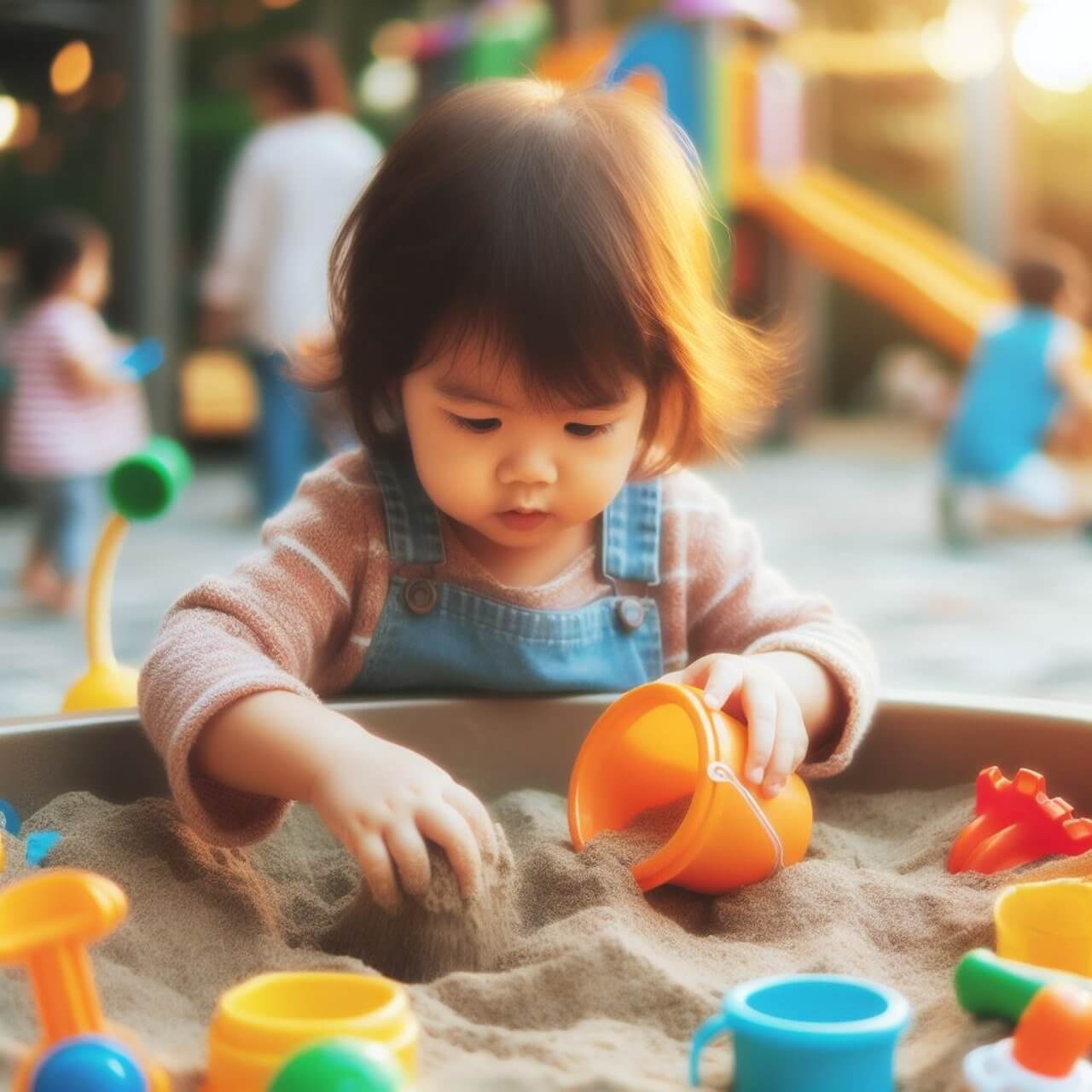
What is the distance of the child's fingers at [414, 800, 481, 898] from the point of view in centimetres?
75

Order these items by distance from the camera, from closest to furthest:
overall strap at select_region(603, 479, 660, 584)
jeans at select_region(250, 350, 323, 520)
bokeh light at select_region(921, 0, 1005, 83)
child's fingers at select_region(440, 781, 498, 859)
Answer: child's fingers at select_region(440, 781, 498, 859), overall strap at select_region(603, 479, 660, 584), jeans at select_region(250, 350, 323, 520), bokeh light at select_region(921, 0, 1005, 83)

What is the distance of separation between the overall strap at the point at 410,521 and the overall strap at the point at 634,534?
4.7 inches

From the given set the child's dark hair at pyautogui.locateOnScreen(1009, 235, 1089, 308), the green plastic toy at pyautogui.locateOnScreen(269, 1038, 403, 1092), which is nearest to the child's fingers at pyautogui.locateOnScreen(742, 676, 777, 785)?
the green plastic toy at pyautogui.locateOnScreen(269, 1038, 403, 1092)

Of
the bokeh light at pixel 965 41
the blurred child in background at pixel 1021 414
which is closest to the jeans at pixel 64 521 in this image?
the blurred child in background at pixel 1021 414

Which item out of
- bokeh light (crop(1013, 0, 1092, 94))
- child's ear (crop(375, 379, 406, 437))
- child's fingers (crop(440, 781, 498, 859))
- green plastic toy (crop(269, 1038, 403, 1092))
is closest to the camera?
green plastic toy (crop(269, 1038, 403, 1092))

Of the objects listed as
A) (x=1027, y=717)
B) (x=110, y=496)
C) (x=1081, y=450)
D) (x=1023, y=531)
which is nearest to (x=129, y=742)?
(x=110, y=496)

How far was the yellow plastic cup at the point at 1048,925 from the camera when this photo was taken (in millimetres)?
746

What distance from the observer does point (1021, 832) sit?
3.04 ft

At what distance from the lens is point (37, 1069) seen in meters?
0.57

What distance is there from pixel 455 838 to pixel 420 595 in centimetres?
31

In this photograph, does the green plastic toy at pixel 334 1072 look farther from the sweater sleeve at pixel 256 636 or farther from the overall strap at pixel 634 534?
the overall strap at pixel 634 534

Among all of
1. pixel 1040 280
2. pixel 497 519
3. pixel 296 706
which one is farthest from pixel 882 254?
pixel 296 706

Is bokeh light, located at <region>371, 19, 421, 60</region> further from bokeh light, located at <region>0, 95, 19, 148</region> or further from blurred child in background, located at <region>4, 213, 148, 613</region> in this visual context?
blurred child in background, located at <region>4, 213, 148, 613</region>

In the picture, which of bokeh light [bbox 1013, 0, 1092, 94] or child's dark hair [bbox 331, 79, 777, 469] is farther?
bokeh light [bbox 1013, 0, 1092, 94]
